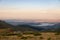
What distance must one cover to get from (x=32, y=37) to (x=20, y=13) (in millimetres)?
919

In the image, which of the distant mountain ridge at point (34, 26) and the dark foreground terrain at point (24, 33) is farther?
the distant mountain ridge at point (34, 26)

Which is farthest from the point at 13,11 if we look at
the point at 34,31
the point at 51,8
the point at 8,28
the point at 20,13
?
the point at 51,8

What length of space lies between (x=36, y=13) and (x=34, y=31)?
629 mm

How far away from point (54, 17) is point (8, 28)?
1.62 m

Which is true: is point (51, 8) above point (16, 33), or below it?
above

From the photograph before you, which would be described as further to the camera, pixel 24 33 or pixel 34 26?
pixel 34 26

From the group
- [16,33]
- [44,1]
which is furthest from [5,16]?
[44,1]

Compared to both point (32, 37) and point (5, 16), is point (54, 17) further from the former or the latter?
point (5, 16)

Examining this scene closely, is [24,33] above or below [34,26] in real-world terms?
below

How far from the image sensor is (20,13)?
488 cm

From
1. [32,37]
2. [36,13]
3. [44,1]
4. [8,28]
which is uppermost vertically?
[44,1]

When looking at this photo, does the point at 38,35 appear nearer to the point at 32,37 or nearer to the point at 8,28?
the point at 32,37

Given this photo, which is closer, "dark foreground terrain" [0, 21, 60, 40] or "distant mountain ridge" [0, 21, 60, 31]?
"dark foreground terrain" [0, 21, 60, 40]

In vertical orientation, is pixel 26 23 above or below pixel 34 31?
above
